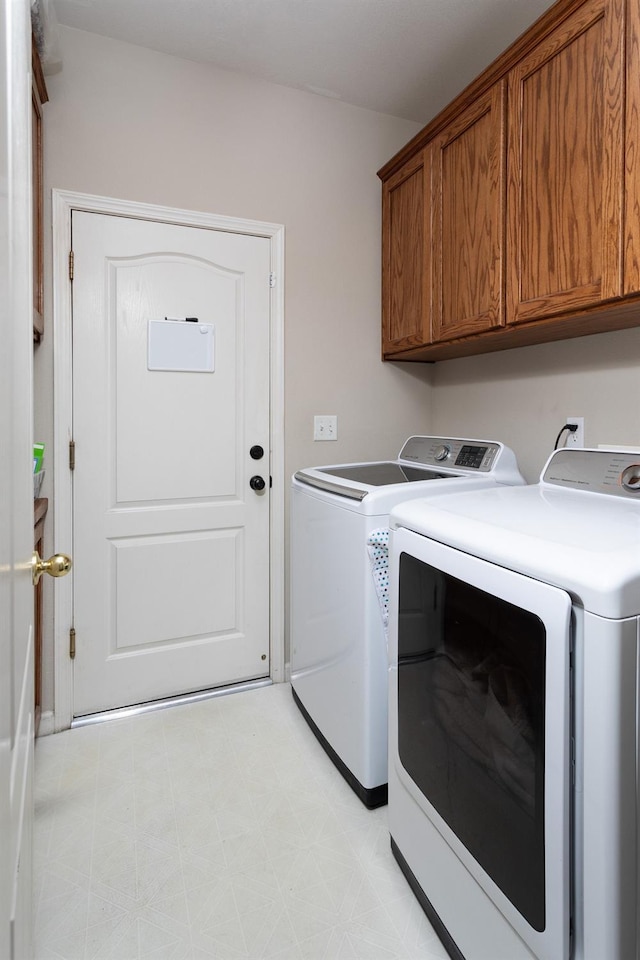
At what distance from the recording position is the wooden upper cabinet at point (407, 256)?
2.16m

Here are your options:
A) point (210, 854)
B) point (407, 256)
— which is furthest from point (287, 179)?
point (210, 854)

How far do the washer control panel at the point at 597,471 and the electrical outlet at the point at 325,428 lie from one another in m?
1.09

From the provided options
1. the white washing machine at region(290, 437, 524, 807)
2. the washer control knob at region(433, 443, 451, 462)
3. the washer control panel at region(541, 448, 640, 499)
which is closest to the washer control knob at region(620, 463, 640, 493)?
the washer control panel at region(541, 448, 640, 499)

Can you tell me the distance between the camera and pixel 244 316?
7.57ft

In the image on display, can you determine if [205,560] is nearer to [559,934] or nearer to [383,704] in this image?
[383,704]

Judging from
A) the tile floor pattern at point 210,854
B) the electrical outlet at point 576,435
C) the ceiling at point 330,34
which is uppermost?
the ceiling at point 330,34

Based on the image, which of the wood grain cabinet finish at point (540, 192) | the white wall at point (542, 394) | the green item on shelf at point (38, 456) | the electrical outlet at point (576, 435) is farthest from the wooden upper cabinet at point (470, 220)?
the green item on shelf at point (38, 456)

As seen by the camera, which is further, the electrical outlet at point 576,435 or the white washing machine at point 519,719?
the electrical outlet at point 576,435

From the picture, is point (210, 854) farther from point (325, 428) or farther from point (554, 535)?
point (325, 428)

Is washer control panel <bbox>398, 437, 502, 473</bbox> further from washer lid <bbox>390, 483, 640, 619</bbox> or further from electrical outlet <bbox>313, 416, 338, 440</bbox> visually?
washer lid <bbox>390, 483, 640, 619</bbox>

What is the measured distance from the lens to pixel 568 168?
149cm

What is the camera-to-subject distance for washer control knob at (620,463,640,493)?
134 cm

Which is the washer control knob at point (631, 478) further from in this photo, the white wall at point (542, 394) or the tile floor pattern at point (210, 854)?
the tile floor pattern at point (210, 854)

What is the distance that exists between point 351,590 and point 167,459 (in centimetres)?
103
